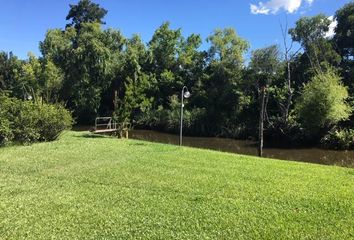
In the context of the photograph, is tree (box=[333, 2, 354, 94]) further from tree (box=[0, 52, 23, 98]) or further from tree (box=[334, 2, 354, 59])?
tree (box=[0, 52, 23, 98])

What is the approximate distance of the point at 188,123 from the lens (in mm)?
34344

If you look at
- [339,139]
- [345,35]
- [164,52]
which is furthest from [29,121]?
[345,35]

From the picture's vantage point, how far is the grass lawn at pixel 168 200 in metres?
6.05

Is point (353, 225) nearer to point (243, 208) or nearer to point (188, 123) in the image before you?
point (243, 208)

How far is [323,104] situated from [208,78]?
44.2ft

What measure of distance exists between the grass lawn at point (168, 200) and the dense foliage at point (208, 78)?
1228 cm

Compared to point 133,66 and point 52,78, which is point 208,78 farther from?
point 52,78

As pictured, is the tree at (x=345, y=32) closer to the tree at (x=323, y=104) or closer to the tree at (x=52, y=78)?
the tree at (x=323, y=104)

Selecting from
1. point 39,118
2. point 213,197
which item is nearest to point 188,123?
point 39,118

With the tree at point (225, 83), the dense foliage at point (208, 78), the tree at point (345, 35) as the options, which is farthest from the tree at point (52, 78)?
the tree at point (345, 35)

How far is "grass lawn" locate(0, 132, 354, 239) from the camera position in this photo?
6.05 metres

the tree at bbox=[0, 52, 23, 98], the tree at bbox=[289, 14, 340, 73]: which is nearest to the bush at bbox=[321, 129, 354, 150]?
the tree at bbox=[289, 14, 340, 73]

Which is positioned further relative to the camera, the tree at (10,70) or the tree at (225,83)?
the tree at (10,70)

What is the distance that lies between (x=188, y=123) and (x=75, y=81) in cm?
1345
